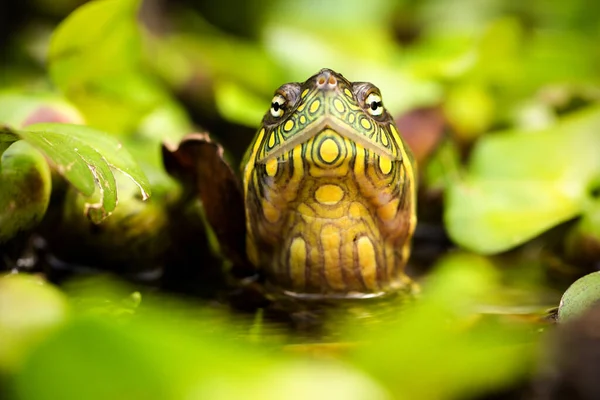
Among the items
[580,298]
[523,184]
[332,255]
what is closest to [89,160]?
[332,255]

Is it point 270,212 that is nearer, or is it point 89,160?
point 89,160

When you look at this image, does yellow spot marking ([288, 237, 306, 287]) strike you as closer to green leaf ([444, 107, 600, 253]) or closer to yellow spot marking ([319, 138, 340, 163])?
yellow spot marking ([319, 138, 340, 163])

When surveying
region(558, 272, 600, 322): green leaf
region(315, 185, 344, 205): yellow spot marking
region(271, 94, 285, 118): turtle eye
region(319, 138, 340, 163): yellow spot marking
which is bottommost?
region(558, 272, 600, 322): green leaf

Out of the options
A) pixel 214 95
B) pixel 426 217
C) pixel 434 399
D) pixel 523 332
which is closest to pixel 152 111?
pixel 214 95

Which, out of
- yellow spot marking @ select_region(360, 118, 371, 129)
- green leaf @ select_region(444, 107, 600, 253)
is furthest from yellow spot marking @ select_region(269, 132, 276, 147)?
green leaf @ select_region(444, 107, 600, 253)

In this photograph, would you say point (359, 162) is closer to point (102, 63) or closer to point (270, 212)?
point (270, 212)

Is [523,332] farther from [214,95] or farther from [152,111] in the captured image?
[214,95]

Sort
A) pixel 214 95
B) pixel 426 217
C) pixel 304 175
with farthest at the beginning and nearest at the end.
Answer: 1. pixel 214 95
2. pixel 426 217
3. pixel 304 175
